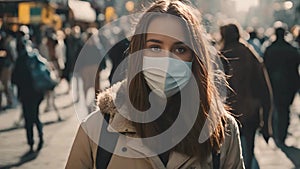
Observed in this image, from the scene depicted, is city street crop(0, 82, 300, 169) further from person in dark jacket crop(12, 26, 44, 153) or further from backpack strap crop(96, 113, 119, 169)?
backpack strap crop(96, 113, 119, 169)

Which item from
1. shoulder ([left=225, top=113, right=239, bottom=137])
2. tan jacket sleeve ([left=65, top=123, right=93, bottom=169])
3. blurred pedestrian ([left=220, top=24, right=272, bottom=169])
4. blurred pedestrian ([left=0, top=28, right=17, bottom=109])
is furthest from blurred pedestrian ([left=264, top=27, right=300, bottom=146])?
tan jacket sleeve ([left=65, top=123, right=93, bottom=169])

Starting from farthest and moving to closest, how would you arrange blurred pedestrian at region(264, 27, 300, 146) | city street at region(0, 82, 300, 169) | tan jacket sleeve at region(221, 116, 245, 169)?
blurred pedestrian at region(264, 27, 300, 146), city street at region(0, 82, 300, 169), tan jacket sleeve at region(221, 116, 245, 169)

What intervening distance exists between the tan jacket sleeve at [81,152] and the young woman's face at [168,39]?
37 cm

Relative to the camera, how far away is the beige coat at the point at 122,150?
288 centimetres

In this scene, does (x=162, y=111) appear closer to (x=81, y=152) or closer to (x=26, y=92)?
(x=81, y=152)

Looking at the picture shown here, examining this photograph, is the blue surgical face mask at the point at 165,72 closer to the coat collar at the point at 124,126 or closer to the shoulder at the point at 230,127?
the coat collar at the point at 124,126

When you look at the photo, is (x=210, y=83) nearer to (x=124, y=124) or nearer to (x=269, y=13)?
(x=124, y=124)

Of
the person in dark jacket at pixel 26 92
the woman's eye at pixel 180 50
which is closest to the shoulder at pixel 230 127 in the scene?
the woman's eye at pixel 180 50

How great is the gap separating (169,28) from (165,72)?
16cm

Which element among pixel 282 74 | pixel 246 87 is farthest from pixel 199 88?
pixel 282 74

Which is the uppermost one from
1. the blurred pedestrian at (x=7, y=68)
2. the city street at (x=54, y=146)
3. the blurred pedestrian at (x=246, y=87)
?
the blurred pedestrian at (x=246, y=87)

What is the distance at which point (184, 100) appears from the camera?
9.78 ft

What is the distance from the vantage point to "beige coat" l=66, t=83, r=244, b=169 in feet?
9.46

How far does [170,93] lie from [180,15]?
29 cm
